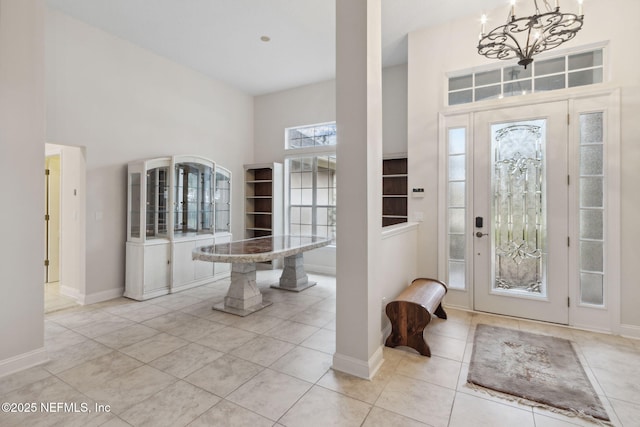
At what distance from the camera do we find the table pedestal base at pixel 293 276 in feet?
15.4

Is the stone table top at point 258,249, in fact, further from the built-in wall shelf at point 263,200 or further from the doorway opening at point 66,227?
the doorway opening at point 66,227

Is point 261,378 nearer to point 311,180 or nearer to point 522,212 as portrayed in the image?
point 522,212

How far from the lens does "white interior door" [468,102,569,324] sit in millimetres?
3344

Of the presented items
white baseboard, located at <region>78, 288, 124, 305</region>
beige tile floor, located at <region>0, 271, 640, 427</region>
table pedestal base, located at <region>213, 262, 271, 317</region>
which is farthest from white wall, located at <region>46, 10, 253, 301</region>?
table pedestal base, located at <region>213, 262, 271, 317</region>

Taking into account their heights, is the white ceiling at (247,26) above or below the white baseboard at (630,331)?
above

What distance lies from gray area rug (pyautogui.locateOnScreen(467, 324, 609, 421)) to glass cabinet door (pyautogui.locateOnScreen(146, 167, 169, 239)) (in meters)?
4.32

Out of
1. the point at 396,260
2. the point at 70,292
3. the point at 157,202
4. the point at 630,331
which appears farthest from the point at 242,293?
the point at 630,331

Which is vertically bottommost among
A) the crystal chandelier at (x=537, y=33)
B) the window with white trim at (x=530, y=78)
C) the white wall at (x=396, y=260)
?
the white wall at (x=396, y=260)

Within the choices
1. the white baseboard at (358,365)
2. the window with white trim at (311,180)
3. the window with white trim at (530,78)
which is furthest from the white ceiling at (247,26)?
the white baseboard at (358,365)

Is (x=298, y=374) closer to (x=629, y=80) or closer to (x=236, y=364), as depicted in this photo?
(x=236, y=364)

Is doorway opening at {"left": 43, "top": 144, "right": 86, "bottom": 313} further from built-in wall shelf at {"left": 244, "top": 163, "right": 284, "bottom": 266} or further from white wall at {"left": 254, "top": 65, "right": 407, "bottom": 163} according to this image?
white wall at {"left": 254, "top": 65, "right": 407, "bottom": 163}

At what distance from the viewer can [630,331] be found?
3.04 metres

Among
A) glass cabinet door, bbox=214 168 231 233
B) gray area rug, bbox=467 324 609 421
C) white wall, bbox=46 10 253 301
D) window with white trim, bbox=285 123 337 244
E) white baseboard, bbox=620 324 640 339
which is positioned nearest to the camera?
gray area rug, bbox=467 324 609 421

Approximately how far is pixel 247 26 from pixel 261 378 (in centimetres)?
427
